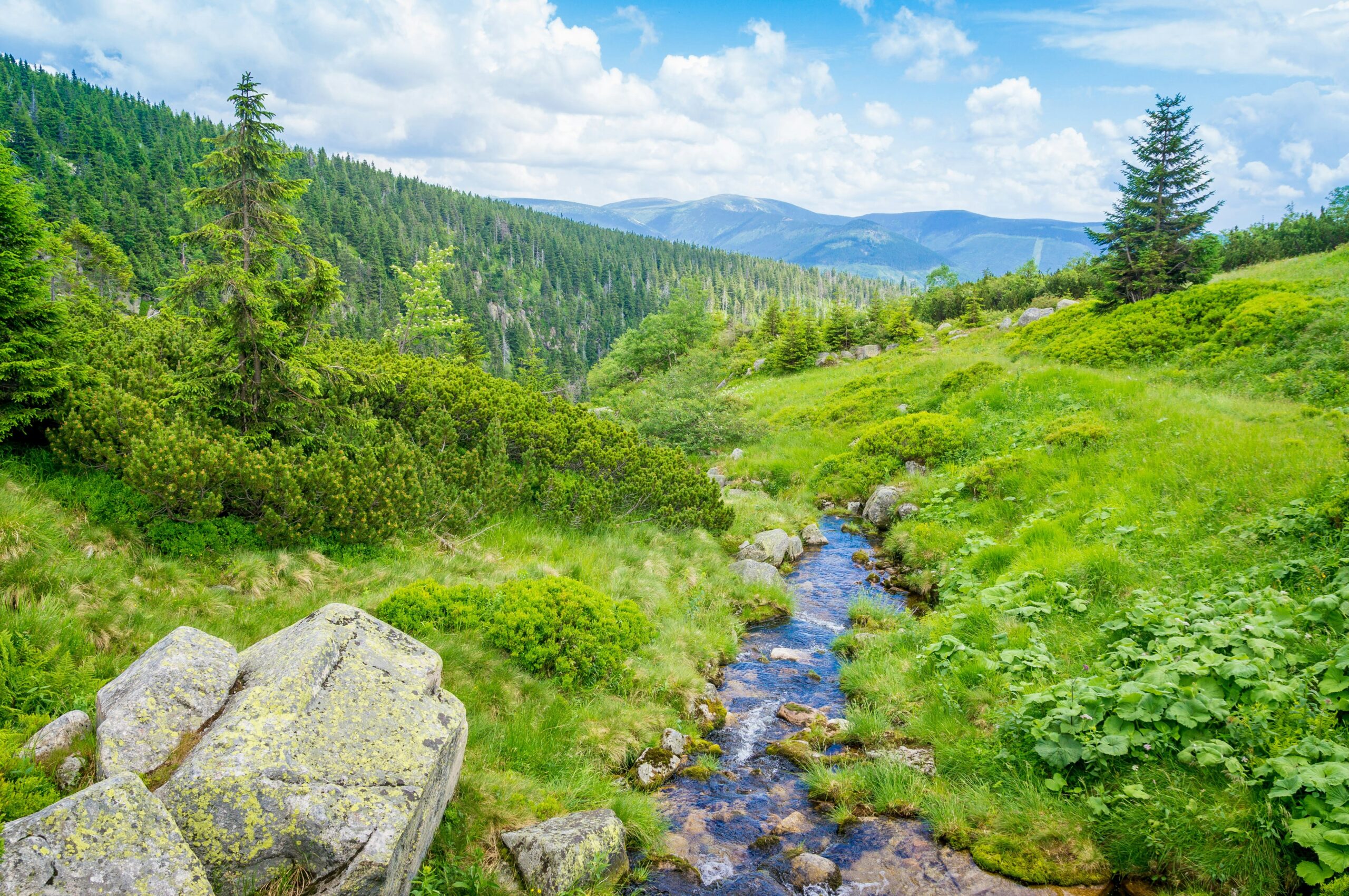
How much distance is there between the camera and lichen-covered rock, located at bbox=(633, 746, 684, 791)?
7.62m

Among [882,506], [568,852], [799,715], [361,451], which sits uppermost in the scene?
[361,451]

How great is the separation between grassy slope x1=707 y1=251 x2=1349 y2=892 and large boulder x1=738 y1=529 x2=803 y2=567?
2.63m

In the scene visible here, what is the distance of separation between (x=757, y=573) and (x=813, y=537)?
166 inches

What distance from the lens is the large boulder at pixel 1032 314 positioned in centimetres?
3938

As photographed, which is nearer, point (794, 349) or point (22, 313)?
point (22, 313)

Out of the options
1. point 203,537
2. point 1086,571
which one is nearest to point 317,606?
point 203,537

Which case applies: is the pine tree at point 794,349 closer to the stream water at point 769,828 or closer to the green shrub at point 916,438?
the green shrub at point 916,438

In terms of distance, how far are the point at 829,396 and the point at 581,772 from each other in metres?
28.3

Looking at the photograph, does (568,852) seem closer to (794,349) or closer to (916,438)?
(916,438)

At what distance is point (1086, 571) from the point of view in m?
10.1

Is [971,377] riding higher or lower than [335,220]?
lower

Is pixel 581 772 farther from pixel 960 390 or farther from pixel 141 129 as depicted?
pixel 141 129

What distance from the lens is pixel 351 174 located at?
606ft

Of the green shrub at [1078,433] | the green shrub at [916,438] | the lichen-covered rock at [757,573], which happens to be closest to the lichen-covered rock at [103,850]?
the lichen-covered rock at [757,573]
